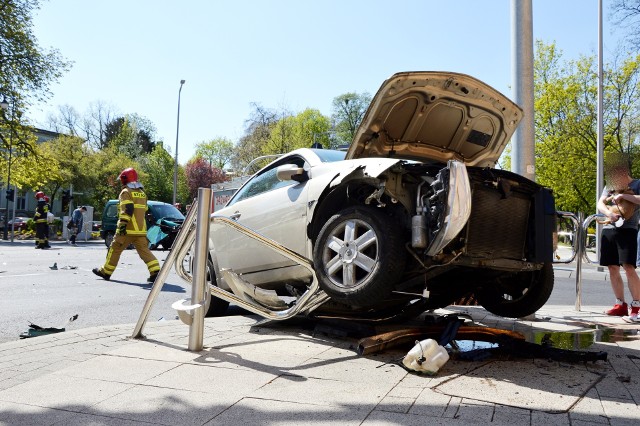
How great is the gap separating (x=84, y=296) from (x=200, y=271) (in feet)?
15.6

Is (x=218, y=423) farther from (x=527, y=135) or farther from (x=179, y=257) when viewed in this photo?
(x=527, y=135)

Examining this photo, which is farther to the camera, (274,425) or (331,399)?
(331,399)

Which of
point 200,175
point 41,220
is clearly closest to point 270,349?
point 41,220

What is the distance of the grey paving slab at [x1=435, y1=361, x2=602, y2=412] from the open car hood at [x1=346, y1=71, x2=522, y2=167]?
80.9 inches

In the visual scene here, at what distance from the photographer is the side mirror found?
497 centimetres

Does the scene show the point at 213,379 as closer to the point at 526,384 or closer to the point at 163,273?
the point at 163,273

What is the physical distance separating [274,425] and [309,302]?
1.89m

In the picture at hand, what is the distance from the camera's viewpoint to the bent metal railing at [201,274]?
4238 millimetres

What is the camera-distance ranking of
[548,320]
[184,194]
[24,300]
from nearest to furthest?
[548,320], [24,300], [184,194]

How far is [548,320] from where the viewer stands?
6.06 metres

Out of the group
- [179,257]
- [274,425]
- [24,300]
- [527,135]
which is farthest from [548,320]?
[24,300]

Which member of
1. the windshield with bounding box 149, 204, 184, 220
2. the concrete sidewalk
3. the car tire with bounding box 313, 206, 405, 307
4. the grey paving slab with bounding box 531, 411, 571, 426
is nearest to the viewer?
the grey paving slab with bounding box 531, 411, 571, 426

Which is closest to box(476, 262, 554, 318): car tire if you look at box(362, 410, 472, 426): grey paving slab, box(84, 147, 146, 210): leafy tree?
box(362, 410, 472, 426): grey paving slab

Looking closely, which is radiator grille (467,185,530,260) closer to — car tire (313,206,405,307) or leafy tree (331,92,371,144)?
car tire (313,206,405,307)
